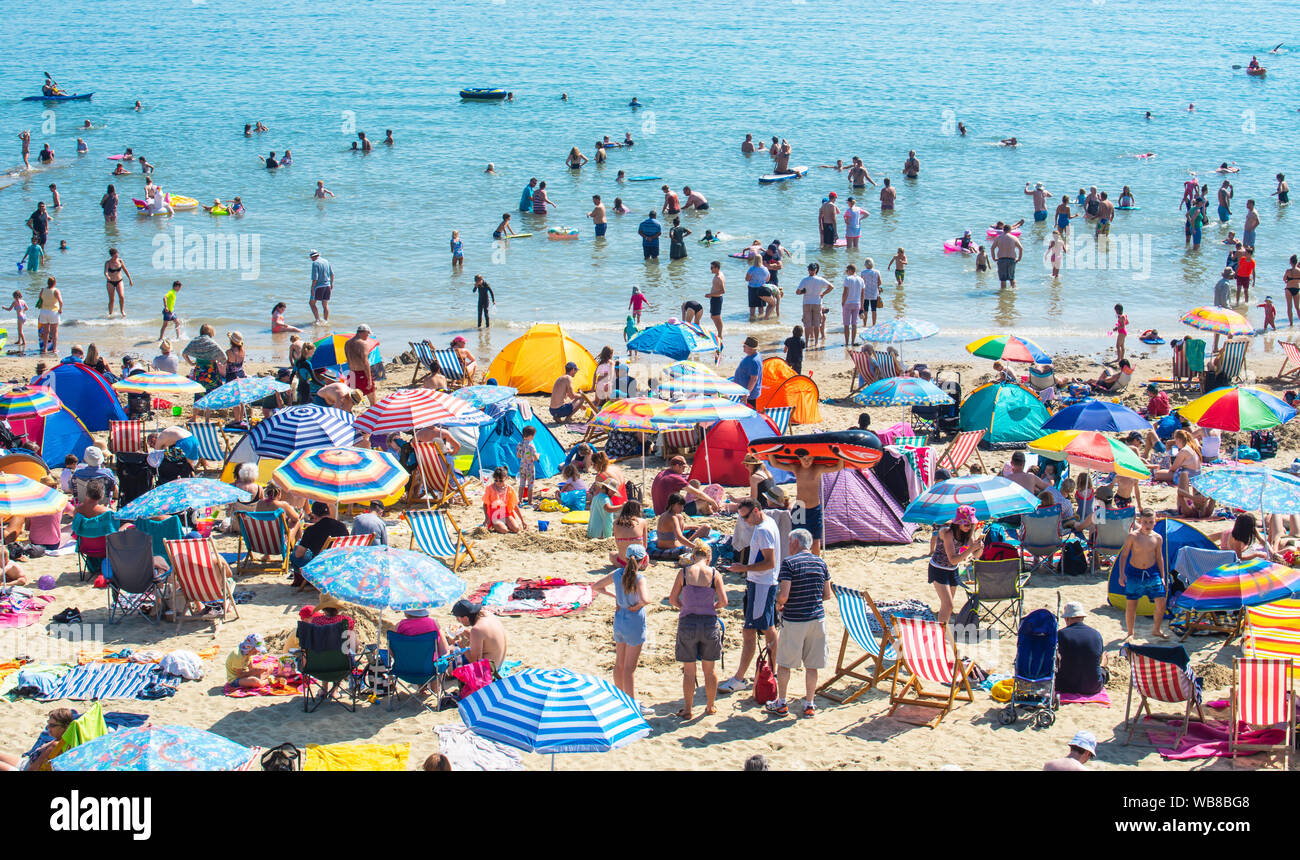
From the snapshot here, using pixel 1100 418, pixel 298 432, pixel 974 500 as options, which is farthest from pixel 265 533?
pixel 1100 418

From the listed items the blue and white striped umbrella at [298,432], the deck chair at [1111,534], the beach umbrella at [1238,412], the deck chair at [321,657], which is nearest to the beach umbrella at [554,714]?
the deck chair at [321,657]

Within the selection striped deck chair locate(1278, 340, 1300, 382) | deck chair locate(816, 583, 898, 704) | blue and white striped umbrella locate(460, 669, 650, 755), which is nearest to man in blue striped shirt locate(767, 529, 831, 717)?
deck chair locate(816, 583, 898, 704)

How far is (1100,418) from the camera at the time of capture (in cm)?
1227

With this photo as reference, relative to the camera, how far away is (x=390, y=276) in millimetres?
26031

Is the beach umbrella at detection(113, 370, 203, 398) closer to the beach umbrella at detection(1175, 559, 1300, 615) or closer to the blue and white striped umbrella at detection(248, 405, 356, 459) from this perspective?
the blue and white striped umbrella at detection(248, 405, 356, 459)

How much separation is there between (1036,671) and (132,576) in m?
6.30

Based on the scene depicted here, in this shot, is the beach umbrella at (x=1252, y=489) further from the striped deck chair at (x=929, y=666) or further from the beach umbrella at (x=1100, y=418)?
the striped deck chair at (x=929, y=666)

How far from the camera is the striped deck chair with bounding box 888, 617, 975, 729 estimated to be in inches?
315

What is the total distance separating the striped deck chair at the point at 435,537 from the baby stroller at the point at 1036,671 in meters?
4.74

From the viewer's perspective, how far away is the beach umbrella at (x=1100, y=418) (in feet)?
40.0

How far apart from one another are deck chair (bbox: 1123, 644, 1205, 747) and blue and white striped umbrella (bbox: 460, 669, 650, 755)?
318cm

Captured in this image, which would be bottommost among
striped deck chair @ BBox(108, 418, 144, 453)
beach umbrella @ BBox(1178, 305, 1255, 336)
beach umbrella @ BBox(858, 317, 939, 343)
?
striped deck chair @ BBox(108, 418, 144, 453)
